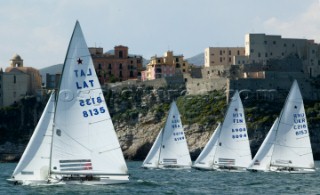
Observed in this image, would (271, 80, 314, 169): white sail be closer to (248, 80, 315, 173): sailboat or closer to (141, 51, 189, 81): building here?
(248, 80, 315, 173): sailboat

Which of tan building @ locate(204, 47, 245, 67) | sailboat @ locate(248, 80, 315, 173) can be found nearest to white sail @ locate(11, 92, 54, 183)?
sailboat @ locate(248, 80, 315, 173)

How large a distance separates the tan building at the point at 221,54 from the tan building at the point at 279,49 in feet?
15.7

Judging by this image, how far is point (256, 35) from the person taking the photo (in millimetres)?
153625

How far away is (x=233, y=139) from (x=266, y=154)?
186 inches

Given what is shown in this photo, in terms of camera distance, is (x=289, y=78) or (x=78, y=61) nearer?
(x=78, y=61)

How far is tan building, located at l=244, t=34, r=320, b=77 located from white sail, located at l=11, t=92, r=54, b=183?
326 ft

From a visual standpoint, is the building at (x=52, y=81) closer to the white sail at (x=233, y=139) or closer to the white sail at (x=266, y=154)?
the white sail at (x=233, y=139)

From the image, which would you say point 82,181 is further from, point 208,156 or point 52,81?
point 52,81

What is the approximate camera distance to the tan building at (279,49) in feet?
500

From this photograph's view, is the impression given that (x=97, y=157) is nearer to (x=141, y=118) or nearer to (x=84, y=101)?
(x=84, y=101)

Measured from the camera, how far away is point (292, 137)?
76000 millimetres

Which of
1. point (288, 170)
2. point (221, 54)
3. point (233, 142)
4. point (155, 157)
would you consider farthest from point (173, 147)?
point (221, 54)

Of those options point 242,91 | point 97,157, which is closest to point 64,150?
point 97,157

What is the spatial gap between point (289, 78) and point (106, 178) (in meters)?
90.8
